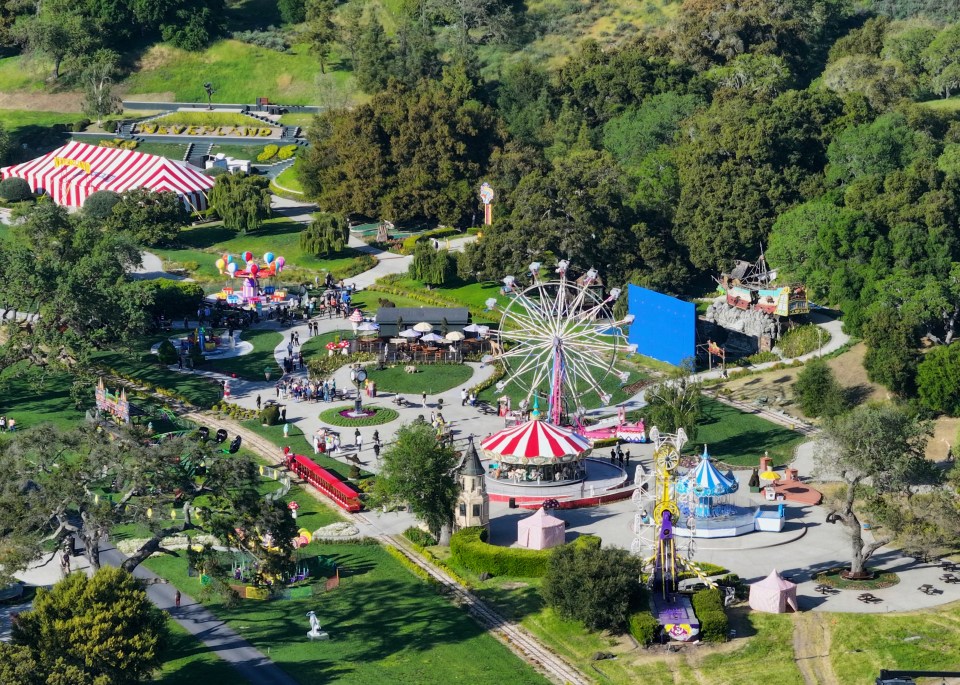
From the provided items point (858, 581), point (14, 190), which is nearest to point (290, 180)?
point (14, 190)

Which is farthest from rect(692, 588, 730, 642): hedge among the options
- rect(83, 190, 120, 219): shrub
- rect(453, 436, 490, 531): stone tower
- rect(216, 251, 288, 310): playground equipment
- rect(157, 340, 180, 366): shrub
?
rect(83, 190, 120, 219): shrub

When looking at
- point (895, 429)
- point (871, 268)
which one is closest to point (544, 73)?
point (871, 268)

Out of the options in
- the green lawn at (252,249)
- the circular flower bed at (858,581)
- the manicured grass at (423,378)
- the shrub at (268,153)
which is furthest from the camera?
the shrub at (268,153)

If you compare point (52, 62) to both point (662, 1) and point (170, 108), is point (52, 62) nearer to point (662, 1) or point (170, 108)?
point (170, 108)

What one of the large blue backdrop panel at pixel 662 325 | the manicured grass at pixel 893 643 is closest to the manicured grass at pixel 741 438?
the large blue backdrop panel at pixel 662 325

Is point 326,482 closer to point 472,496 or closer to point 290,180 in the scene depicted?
point 472,496

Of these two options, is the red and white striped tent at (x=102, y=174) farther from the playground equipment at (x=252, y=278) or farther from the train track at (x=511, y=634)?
the train track at (x=511, y=634)

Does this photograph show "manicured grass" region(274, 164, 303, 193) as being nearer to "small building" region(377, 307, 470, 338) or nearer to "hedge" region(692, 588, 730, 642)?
"small building" region(377, 307, 470, 338)
